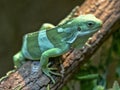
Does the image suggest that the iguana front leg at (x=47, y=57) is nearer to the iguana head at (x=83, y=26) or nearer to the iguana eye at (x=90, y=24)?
the iguana head at (x=83, y=26)

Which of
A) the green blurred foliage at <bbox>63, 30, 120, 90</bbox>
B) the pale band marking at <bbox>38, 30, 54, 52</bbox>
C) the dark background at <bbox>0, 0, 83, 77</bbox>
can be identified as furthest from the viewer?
the dark background at <bbox>0, 0, 83, 77</bbox>

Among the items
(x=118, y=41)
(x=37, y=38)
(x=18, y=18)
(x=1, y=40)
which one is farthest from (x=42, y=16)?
(x=37, y=38)

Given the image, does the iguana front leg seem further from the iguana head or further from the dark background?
the dark background

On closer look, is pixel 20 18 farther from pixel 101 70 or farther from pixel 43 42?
pixel 43 42

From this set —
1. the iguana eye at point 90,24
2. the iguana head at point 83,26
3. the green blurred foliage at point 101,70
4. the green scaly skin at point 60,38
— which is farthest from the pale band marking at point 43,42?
the green blurred foliage at point 101,70

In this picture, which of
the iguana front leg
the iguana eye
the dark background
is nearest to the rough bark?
the iguana front leg

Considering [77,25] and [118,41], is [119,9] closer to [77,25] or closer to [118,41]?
[118,41]
